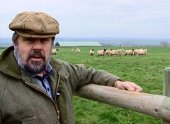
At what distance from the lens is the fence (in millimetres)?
2871

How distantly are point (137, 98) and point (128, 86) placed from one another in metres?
0.29

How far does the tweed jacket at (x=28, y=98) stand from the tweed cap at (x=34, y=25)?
0.86ft

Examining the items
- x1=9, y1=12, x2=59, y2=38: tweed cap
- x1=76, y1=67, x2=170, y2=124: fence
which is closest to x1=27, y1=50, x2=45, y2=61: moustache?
x1=9, y1=12, x2=59, y2=38: tweed cap

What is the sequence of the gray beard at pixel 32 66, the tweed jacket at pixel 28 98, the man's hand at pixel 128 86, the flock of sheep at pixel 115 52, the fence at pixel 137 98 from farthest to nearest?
the flock of sheep at pixel 115 52
the man's hand at pixel 128 86
the gray beard at pixel 32 66
the tweed jacket at pixel 28 98
the fence at pixel 137 98

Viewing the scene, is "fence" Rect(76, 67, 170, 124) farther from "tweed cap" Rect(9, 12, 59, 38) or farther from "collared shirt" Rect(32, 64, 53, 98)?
"tweed cap" Rect(9, 12, 59, 38)

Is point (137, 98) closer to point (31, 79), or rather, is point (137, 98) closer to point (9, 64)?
point (31, 79)

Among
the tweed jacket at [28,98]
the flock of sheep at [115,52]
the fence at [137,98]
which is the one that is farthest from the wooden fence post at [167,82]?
the flock of sheep at [115,52]

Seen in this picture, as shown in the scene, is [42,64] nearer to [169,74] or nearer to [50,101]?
[50,101]

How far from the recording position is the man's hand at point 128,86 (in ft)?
11.1

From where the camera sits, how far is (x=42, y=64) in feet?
10.5

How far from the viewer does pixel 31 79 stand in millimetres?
3203

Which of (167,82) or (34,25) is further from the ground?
(34,25)

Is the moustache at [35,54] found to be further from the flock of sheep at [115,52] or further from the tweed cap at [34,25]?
the flock of sheep at [115,52]

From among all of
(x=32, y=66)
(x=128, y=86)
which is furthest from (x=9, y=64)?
(x=128, y=86)
